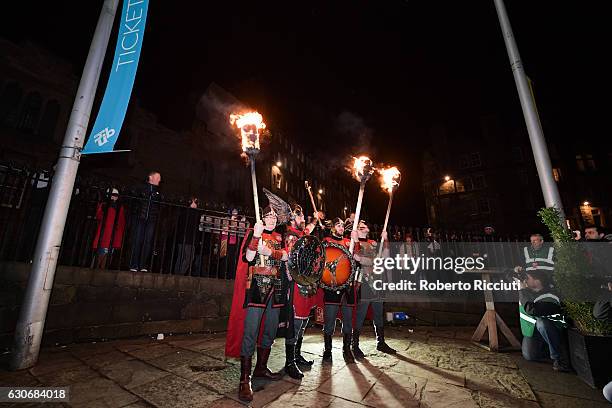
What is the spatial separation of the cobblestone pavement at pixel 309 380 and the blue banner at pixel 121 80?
3405mm

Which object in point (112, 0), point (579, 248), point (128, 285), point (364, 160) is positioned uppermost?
point (112, 0)

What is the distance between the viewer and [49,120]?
717 inches

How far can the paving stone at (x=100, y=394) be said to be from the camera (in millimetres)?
3191

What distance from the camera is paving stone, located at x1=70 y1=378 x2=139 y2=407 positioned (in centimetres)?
319

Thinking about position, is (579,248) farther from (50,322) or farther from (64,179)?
(50,322)

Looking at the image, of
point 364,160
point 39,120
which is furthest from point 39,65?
point 364,160

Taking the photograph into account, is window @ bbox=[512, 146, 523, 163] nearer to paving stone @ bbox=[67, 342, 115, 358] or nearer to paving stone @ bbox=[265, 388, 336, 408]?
paving stone @ bbox=[265, 388, 336, 408]

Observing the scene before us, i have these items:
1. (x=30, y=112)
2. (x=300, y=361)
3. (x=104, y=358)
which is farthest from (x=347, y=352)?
(x=30, y=112)

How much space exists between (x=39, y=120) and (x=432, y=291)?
944 inches

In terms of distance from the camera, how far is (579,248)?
4.90 metres

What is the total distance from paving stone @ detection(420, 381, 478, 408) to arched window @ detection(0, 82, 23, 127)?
23.9 meters

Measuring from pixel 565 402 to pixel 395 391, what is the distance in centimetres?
204

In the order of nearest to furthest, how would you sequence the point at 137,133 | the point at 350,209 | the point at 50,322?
the point at 50,322, the point at 137,133, the point at 350,209

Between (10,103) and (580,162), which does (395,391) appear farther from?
(580,162)
